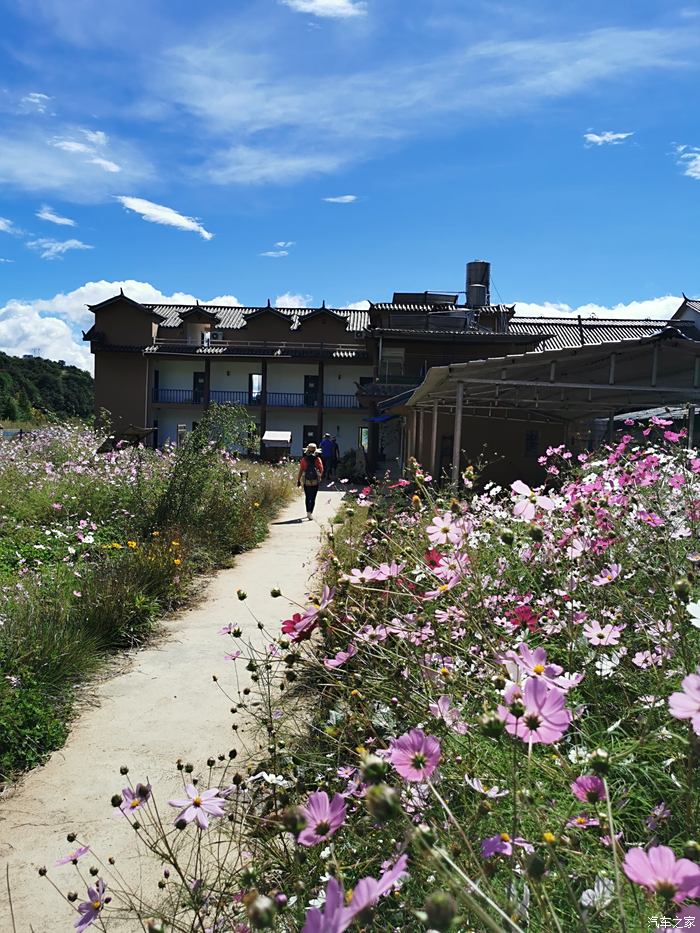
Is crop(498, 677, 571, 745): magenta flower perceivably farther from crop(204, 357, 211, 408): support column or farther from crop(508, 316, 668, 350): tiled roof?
crop(204, 357, 211, 408): support column

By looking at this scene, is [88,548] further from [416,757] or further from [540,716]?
[540,716]

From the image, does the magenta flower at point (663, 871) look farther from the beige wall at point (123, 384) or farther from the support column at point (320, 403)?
the beige wall at point (123, 384)

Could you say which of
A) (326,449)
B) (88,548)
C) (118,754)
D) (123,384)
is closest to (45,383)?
(123,384)

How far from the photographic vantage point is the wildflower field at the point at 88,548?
4254mm

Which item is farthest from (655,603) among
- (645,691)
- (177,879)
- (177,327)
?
(177,327)

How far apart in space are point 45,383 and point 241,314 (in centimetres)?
3884

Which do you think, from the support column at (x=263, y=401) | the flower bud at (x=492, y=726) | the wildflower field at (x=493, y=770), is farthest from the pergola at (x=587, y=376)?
the support column at (x=263, y=401)

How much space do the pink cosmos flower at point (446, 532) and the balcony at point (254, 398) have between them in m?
35.0

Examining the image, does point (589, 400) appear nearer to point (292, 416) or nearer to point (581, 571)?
point (581, 571)

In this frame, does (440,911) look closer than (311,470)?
Yes

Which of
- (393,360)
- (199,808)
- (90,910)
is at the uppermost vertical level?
(393,360)

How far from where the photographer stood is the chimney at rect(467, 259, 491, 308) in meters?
38.4

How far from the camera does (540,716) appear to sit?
1218 millimetres

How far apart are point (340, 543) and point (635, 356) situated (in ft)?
21.6
